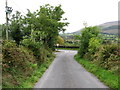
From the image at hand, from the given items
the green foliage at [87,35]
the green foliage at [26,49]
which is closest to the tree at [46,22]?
the green foliage at [26,49]

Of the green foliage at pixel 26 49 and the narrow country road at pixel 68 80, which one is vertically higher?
the green foliage at pixel 26 49

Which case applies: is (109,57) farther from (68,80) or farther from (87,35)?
(87,35)

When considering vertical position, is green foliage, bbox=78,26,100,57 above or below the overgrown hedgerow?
above

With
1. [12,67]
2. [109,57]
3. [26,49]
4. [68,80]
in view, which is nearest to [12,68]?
[12,67]

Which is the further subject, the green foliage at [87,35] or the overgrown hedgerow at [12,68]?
the green foliage at [87,35]

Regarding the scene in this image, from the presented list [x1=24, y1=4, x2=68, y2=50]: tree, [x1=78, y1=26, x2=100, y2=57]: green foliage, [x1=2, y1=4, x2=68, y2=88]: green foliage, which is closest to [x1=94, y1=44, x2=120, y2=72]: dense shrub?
[x1=2, y1=4, x2=68, y2=88]: green foliage

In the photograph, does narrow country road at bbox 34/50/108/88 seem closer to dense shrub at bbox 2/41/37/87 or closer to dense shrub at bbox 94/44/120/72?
dense shrub at bbox 2/41/37/87

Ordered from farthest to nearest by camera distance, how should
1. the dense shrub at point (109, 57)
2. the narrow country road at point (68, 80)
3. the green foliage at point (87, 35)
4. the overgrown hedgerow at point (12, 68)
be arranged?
1. the green foliage at point (87, 35)
2. the dense shrub at point (109, 57)
3. the narrow country road at point (68, 80)
4. the overgrown hedgerow at point (12, 68)

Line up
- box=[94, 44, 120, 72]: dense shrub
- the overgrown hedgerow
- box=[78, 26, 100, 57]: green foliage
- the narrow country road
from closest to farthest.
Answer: the overgrown hedgerow
the narrow country road
box=[94, 44, 120, 72]: dense shrub
box=[78, 26, 100, 57]: green foliage

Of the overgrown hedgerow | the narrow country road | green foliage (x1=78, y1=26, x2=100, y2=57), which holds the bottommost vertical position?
the narrow country road

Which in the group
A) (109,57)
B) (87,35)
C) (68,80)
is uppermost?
(87,35)

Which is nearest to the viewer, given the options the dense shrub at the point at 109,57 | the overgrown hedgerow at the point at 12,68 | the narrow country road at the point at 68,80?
the overgrown hedgerow at the point at 12,68

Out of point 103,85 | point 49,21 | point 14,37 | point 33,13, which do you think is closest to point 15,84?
point 103,85

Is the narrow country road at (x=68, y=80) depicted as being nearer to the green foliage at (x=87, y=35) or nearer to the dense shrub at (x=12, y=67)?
the dense shrub at (x=12, y=67)
